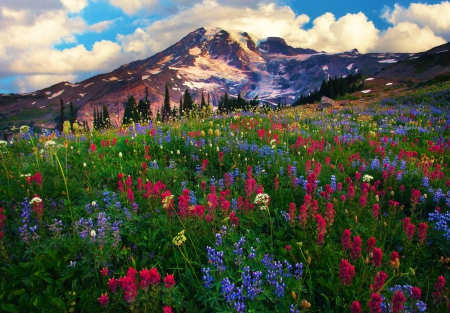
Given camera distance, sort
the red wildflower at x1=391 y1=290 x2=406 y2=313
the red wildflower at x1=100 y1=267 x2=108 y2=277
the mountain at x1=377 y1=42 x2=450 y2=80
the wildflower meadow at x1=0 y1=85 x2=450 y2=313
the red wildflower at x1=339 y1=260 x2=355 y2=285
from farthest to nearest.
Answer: the mountain at x1=377 y1=42 x2=450 y2=80 < the red wildflower at x1=100 y1=267 x2=108 y2=277 < the wildflower meadow at x1=0 y1=85 x2=450 y2=313 < the red wildflower at x1=339 y1=260 x2=355 y2=285 < the red wildflower at x1=391 y1=290 x2=406 y2=313

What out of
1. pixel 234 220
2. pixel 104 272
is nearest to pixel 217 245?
pixel 234 220

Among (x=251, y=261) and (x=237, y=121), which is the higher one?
(x=237, y=121)

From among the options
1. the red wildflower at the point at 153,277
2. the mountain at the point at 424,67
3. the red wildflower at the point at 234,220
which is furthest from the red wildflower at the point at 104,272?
the mountain at the point at 424,67

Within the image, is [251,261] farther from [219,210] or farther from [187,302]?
[219,210]

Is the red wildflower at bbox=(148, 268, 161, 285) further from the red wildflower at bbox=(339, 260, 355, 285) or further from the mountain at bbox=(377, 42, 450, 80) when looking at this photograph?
the mountain at bbox=(377, 42, 450, 80)

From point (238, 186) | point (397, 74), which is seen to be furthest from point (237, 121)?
point (397, 74)

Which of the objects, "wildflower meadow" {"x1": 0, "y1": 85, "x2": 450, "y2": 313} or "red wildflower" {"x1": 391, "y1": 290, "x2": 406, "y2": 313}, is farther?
"wildflower meadow" {"x1": 0, "y1": 85, "x2": 450, "y2": 313}

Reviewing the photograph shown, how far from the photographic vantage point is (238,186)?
532 cm

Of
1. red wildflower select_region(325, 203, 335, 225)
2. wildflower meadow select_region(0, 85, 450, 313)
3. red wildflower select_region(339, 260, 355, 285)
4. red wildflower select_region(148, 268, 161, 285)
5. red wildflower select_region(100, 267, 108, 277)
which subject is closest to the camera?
red wildflower select_region(148, 268, 161, 285)

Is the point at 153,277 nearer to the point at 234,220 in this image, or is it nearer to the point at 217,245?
the point at 217,245

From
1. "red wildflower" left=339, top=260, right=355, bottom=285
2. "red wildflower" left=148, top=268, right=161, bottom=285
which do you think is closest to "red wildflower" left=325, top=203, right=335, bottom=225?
"red wildflower" left=339, top=260, right=355, bottom=285

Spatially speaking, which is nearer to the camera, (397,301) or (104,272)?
(397,301)

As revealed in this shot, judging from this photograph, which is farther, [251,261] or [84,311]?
[251,261]

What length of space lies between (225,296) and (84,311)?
146 centimetres
